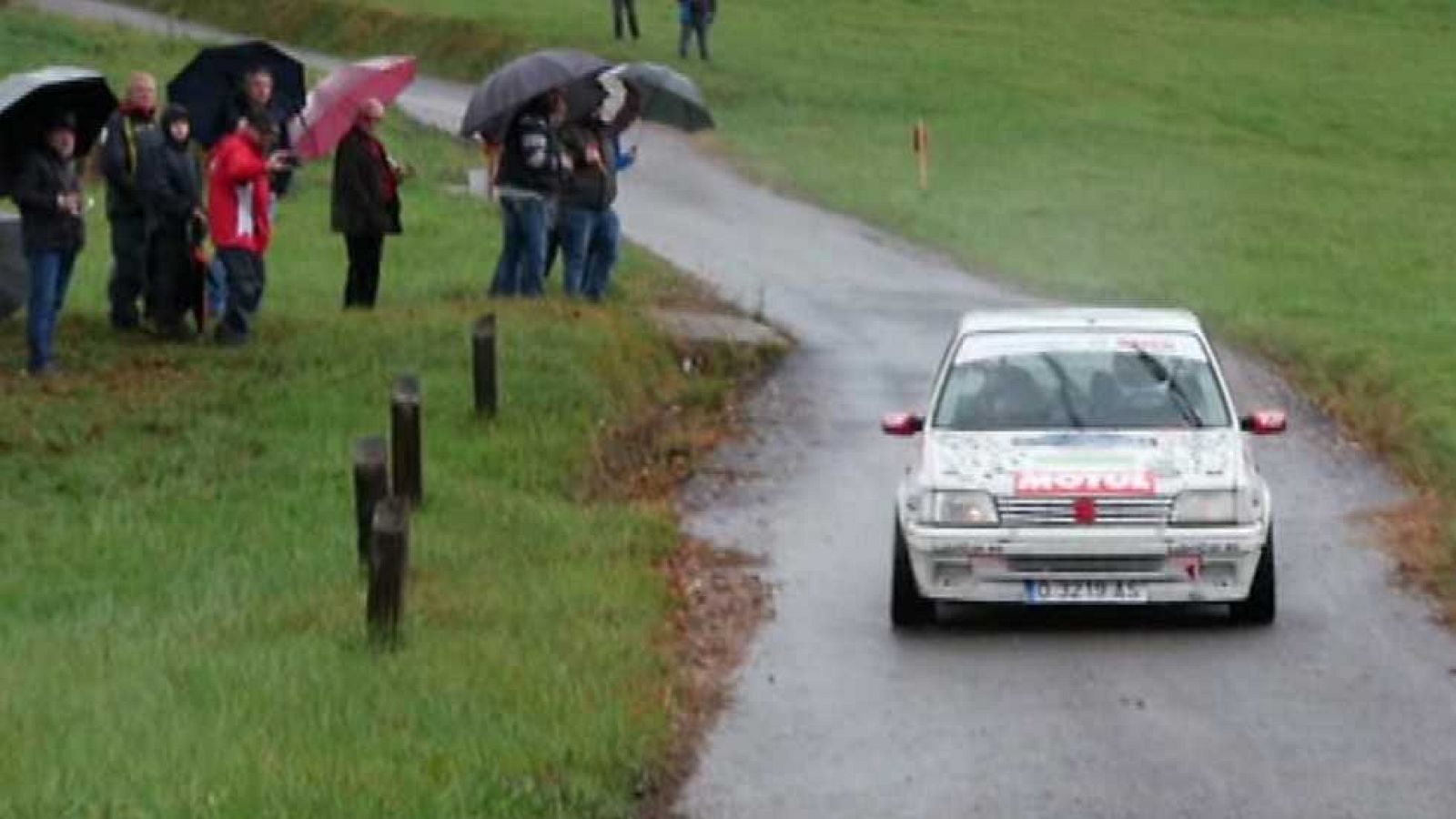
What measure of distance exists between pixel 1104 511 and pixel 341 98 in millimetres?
12952

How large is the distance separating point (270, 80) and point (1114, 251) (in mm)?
12974

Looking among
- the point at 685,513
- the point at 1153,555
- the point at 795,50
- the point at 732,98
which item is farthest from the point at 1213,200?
the point at 1153,555

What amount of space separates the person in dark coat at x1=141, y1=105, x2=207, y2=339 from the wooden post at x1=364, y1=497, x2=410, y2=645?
9411 millimetres

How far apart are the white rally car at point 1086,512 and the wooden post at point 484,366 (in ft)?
14.0

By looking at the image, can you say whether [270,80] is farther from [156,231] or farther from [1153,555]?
[1153,555]

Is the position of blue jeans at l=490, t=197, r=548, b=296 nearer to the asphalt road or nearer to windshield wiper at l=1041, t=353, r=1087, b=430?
the asphalt road

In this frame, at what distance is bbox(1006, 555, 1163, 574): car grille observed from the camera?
15094 mm

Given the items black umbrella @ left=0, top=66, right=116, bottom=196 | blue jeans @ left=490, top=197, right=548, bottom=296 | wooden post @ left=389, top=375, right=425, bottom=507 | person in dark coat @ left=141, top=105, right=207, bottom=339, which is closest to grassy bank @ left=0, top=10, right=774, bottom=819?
wooden post @ left=389, top=375, right=425, bottom=507

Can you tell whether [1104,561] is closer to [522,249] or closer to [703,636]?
[703,636]

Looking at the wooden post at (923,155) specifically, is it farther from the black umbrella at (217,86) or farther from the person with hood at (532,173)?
the black umbrella at (217,86)

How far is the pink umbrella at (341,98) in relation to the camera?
1026 inches

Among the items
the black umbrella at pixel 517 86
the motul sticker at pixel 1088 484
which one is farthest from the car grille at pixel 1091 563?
the black umbrella at pixel 517 86

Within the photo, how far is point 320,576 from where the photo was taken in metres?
14.9

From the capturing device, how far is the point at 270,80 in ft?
76.7
